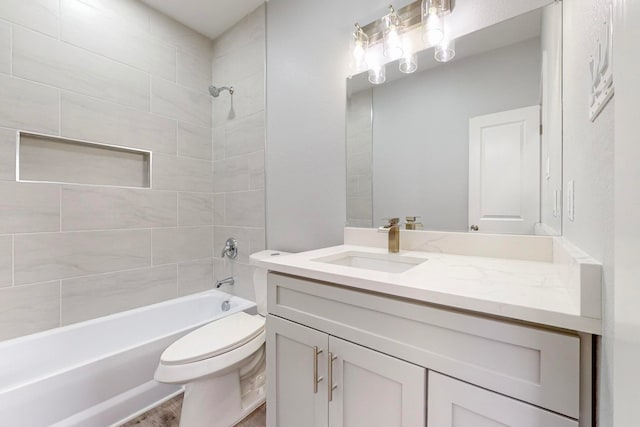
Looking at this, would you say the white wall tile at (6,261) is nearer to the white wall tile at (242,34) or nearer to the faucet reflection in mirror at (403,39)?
the white wall tile at (242,34)

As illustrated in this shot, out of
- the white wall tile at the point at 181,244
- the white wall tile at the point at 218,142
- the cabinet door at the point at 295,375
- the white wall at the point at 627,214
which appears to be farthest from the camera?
the white wall tile at the point at 218,142

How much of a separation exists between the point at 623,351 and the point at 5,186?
7.98 feet

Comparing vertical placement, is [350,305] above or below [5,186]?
below

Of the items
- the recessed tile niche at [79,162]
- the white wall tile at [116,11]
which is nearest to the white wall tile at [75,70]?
the white wall tile at [116,11]

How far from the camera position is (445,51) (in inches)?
50.5

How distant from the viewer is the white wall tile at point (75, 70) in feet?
5.19

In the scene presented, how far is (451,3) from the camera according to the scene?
127cm

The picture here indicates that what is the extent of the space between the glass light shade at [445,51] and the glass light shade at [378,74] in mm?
272

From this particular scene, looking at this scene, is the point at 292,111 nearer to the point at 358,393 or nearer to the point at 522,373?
the point at 358,393

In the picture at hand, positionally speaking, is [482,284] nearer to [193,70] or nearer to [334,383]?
[334,383]

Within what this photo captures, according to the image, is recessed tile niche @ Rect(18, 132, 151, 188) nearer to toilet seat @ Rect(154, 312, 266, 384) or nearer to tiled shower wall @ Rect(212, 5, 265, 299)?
tiled shower wall @ Rect(212, 5, 265, 299)

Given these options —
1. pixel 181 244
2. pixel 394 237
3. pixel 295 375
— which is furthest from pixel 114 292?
pixel 394 237

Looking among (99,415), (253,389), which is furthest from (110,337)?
(253,389)

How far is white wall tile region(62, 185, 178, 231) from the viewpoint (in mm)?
1753
